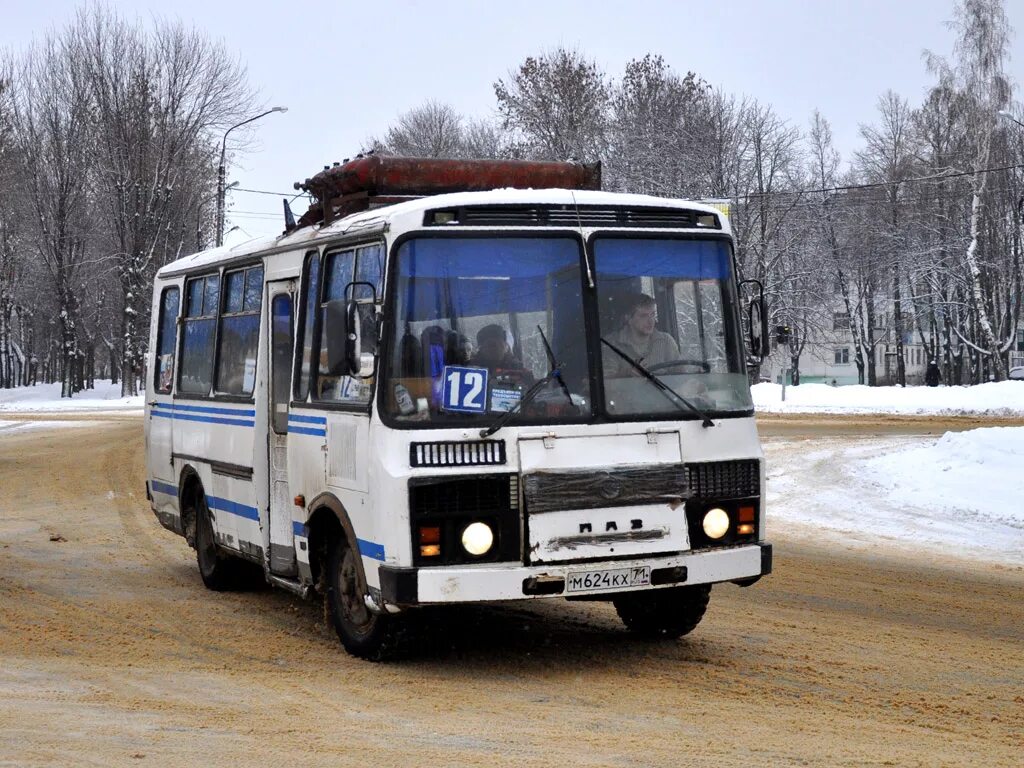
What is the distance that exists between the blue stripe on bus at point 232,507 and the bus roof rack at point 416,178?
6.75 feet

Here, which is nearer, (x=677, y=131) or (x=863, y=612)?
(x=863, y=612)

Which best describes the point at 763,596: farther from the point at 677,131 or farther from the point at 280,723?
the point at 677,131

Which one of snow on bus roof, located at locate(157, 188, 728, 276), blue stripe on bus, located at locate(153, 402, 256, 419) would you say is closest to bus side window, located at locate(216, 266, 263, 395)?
blue stripe on bus, located at locate(153, 402, 256, 419)

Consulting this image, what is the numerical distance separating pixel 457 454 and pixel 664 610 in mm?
1971

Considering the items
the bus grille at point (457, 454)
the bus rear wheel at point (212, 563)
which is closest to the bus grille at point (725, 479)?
the bus grille at point (457, 454)

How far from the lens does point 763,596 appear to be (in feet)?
36.0

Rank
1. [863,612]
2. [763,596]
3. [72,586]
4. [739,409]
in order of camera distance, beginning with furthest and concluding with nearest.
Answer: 1. [72,586]
2. [763,596]
3. [863,612]
4. [739,409]

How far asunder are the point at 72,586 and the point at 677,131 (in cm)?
4832

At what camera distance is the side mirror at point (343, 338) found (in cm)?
794

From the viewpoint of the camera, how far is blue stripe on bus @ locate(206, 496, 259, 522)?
10.4 m

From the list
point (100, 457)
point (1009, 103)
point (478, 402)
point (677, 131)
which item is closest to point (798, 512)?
point (478, 402)

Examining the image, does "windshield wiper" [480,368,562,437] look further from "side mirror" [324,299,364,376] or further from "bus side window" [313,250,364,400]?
"bus side window" [313,250,364,400]

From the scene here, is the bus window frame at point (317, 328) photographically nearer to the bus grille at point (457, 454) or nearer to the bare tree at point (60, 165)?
the bus grille at point (457, 454)

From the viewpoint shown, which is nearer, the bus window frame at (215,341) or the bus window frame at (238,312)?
the bus window frame at (238,312)
